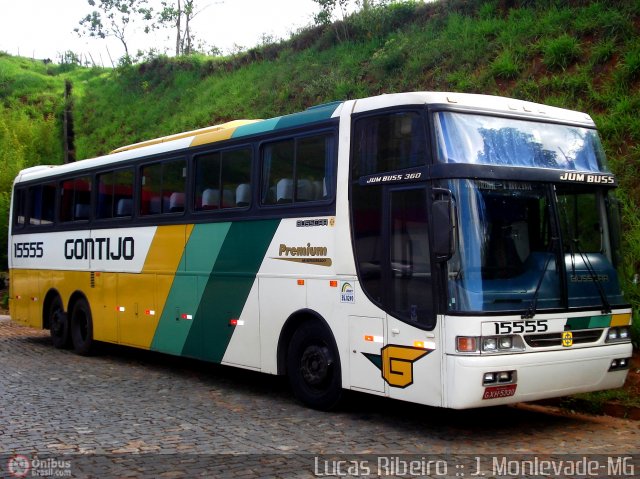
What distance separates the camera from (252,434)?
26.6 ft

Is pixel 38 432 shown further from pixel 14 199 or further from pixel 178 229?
pixel 14 199

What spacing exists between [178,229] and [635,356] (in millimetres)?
6354

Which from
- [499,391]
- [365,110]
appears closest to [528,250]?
[499,391]

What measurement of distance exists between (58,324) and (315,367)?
26.2 feet

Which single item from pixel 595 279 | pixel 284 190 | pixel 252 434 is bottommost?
pixel 252 434

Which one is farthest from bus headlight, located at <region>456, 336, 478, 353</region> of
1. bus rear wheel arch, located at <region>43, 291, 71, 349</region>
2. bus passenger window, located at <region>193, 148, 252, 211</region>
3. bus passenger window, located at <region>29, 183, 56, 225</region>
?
bus passenger window, located at <region>29, 183, 56, 225</region>

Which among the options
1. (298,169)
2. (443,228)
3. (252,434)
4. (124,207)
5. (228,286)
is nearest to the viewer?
(443,228)

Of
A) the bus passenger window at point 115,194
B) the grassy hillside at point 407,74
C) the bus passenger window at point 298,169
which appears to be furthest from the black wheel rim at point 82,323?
the grassy hillside at point 407,74

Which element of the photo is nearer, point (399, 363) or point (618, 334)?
point (399, 363)

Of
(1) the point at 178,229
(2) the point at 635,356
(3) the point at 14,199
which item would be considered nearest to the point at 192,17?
(3) the point at 14,199

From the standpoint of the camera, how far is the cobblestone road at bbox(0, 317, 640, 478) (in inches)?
269

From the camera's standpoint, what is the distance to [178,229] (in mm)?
11805

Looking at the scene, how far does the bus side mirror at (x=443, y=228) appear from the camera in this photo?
24.4 feet

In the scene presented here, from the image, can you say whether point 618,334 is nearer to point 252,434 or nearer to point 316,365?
point 316,365
